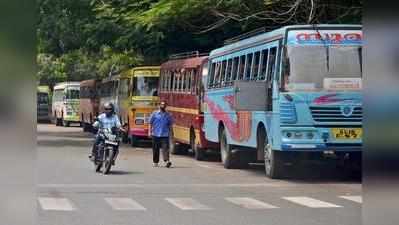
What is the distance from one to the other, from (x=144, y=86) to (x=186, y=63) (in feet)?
16.5

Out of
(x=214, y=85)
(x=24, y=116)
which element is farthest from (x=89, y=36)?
(x=24, y=116)

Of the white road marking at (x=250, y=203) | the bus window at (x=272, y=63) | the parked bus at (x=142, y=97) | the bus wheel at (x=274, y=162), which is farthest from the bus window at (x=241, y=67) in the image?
the parked bus at (x=142, y=97)

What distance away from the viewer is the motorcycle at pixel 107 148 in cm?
1639

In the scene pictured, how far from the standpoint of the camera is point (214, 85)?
Result: 64.6 ft

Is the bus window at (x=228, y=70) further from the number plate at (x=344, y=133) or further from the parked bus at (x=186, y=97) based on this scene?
A: the number plate at (x=344, y=133)

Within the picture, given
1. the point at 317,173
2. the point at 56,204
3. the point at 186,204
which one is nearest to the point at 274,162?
the point at 317,173

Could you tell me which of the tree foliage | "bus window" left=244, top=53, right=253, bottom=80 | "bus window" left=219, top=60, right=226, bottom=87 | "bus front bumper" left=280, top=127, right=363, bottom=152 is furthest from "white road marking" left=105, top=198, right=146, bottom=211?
"bus window" left=219, top=60, right=226, bottom=87

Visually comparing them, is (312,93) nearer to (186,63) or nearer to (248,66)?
(248,66)

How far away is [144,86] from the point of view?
27.6m

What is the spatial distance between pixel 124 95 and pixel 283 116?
1557 centimetres

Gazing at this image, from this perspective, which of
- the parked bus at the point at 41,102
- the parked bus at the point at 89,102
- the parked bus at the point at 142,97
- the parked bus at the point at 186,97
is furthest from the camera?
the parked bus at the point at 89,102

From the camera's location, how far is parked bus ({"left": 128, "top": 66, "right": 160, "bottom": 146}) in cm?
2728

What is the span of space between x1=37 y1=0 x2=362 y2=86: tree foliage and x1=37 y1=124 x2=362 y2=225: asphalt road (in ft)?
12.0

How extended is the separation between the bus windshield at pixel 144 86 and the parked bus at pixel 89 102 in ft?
34.7
